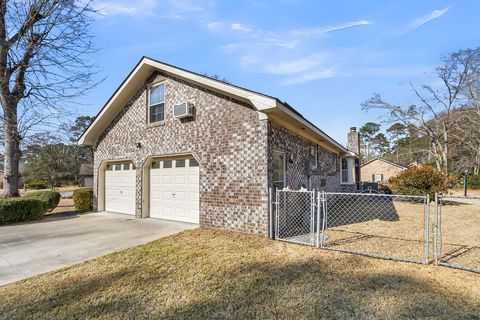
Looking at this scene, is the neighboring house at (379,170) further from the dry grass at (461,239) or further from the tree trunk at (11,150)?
the tree trunk at (11,150)

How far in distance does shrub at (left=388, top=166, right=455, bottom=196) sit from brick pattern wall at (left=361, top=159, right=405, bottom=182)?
2268cm

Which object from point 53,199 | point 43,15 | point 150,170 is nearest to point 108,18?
point 43,15

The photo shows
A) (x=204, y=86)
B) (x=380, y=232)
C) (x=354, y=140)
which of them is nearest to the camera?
(x=380, y=232)

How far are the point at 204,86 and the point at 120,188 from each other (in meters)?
6.31

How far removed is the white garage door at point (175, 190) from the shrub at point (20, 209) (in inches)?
188

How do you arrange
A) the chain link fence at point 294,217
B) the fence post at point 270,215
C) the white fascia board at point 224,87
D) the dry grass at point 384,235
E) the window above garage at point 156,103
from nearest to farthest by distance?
1. the dry grass at point 384,235
2. the chain link fence at point 294,217
3. the white fascia board at point 224,87
4. the fence post at point 270,215
5. the window above garage at point 156,103

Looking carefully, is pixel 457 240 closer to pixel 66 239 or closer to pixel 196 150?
pixel 196 150

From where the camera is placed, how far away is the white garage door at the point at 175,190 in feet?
28.7

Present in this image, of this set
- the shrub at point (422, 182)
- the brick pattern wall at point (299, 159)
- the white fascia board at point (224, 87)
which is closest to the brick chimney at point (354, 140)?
the shrub at point (422, 182)

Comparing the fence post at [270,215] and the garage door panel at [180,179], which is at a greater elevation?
the garage door panel at [180,179]

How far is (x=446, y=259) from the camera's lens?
16.7 feet

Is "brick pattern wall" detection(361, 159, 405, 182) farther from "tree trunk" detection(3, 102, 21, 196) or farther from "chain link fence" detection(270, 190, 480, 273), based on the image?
"tree trunk" detection(3, 102, 21, 196)

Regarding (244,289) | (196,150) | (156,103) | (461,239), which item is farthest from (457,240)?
(156,103)

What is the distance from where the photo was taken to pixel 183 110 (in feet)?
27.6
